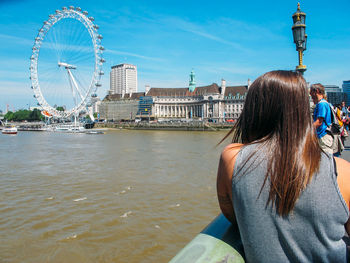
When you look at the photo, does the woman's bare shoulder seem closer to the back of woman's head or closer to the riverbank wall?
the back of woman's head

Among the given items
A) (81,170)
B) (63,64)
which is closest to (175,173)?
(81,170)

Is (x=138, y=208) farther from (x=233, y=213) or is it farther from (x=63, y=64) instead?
(x=63, y=64)

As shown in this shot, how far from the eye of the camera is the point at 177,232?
18.2 feet

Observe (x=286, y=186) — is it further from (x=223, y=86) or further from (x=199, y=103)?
(x=199, y=103)

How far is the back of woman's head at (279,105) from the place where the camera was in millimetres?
1455

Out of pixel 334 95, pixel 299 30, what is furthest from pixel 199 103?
pixel 299 30

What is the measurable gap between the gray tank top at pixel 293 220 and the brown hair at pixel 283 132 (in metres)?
0.04

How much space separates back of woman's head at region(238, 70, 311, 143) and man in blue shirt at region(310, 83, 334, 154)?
3254 mm

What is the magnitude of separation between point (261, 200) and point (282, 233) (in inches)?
6.6

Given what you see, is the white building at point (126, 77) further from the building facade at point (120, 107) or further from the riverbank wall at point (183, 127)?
the riverbank wall at point (183, 127)

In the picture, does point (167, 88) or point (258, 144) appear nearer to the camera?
point (258, 144)

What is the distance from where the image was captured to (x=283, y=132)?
145 centimetres

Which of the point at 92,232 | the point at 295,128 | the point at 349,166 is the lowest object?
the point at 92,232

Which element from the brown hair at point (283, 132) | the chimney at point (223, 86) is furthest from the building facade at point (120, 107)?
the brown hair at point (283, 132)
